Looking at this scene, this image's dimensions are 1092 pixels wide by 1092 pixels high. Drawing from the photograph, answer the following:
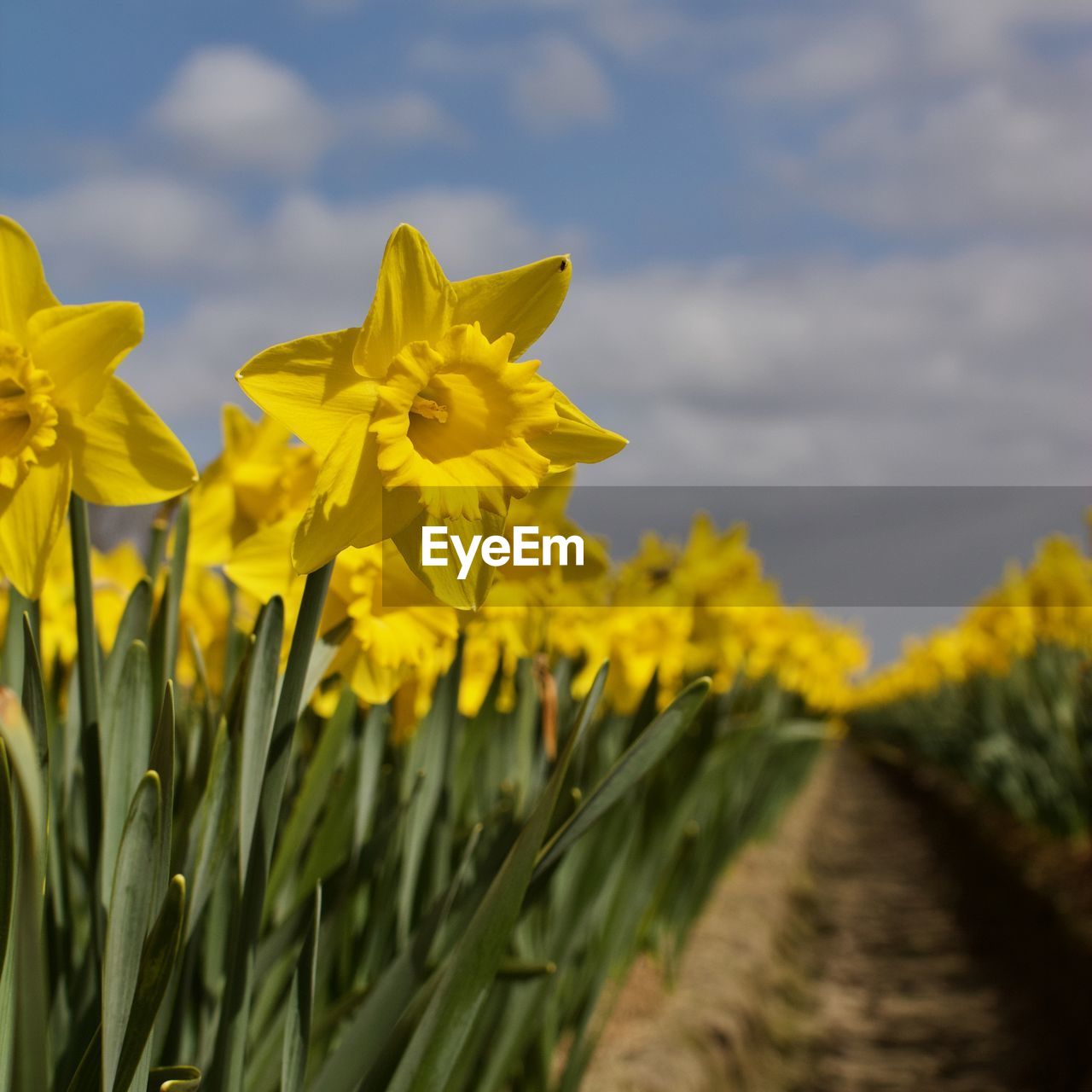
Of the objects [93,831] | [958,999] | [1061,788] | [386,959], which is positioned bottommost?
[958,999]

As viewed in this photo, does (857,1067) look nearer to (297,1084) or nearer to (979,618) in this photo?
(297,1084)

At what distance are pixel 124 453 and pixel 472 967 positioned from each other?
0.52 m

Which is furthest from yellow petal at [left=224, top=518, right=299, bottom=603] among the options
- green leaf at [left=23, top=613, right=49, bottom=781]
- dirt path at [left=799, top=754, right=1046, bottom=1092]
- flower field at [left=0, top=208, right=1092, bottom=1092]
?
dirt path at [left=799, top=754, right=1046, bottom=1092]

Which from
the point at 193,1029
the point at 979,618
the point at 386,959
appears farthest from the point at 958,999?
the point at 193,1029

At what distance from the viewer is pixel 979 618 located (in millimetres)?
8156

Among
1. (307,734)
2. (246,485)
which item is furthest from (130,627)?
(307,734)

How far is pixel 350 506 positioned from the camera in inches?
33.8

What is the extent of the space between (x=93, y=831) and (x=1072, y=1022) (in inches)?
153

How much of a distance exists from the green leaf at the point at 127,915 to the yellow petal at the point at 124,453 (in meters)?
0.26

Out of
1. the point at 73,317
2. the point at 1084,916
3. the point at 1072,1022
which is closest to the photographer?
the point at 73,317

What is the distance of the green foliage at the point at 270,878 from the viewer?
79 centimetres

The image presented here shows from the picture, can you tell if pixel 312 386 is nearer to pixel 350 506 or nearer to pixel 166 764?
pixel 350 506

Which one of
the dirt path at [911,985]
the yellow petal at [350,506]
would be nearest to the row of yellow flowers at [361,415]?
the yellow petal at [350,506]

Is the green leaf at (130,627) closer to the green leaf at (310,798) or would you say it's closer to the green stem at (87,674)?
the green stem at (87,674)
